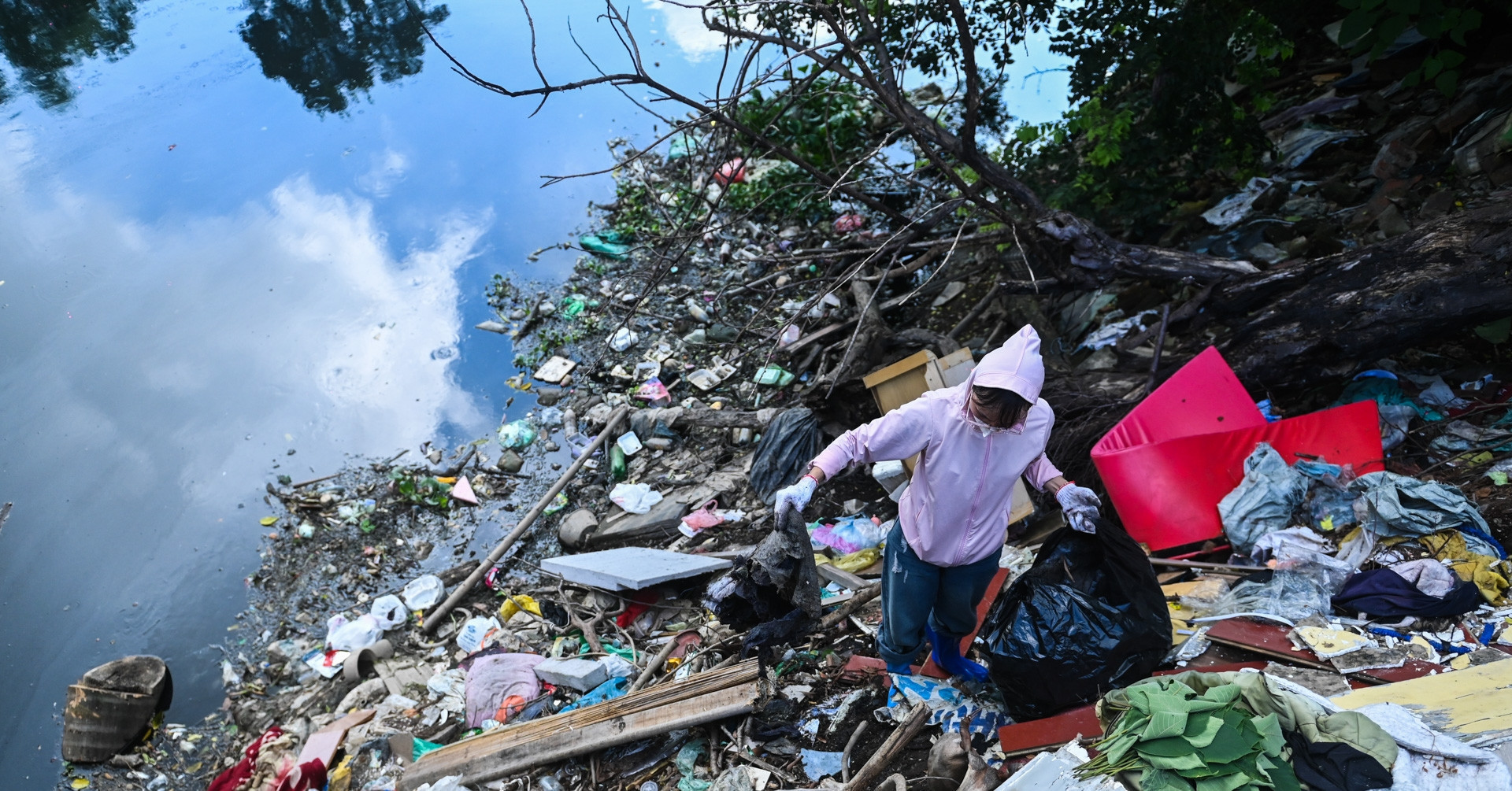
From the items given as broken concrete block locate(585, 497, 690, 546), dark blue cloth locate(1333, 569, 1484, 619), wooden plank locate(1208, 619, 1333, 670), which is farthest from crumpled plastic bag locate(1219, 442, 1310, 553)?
broken concrete block locate(585, 497, 690, 546)

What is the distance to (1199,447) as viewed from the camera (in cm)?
341

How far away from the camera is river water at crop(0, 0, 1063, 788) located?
16.6 ft

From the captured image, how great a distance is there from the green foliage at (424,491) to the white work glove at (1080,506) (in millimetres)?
4093

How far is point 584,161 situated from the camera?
307 inches

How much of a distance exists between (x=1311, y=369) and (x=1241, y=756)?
2653 mm

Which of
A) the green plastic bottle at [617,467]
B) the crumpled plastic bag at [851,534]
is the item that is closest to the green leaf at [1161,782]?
the crumpled plastic bag at [851,534]

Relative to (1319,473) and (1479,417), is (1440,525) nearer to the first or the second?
(1319,473)

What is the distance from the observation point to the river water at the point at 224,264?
16.6ft

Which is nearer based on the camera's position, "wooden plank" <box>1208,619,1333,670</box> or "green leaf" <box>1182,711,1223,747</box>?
"green leaf" <box>1182,711,1223,747</box>

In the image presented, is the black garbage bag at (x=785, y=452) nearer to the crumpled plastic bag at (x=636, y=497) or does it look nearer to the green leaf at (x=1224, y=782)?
the crumpled plastic bag at (x=636, y=497)

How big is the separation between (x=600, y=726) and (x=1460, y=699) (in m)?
2.68

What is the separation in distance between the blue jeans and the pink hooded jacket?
0.14 metres

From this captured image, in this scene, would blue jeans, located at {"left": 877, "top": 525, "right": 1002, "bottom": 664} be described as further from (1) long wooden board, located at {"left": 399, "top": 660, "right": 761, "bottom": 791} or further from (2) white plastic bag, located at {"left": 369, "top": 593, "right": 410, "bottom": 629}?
(2) white plastic bag, located at {"left": 369, "top": 593, "right": 410, "bottom": 629}

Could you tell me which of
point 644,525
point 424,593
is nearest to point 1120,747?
point 644,525
